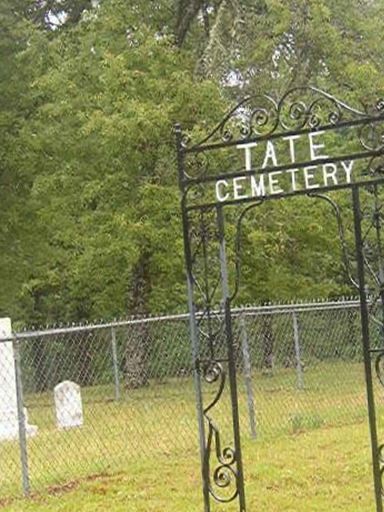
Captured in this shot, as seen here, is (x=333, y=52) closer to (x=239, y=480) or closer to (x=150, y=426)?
(x=150, y=426)

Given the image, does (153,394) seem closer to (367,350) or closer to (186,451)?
(186,451)

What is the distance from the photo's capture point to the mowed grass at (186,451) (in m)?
7.77

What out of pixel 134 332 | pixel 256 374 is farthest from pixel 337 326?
pixel 134 332

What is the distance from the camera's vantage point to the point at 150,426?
11914mm

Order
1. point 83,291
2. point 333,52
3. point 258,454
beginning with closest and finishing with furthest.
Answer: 1. point 258,454
2. point 333,52
3. point 83,291

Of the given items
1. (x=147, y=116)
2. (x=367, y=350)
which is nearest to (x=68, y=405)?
(x=147, y=116)

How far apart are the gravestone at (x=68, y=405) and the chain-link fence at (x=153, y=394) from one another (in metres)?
0.01

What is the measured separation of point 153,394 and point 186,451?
4.66m

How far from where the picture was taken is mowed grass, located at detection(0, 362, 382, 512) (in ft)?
25.5

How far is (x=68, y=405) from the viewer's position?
12.8 metres

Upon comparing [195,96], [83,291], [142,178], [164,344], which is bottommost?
[164,344]

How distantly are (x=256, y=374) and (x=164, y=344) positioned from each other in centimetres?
165

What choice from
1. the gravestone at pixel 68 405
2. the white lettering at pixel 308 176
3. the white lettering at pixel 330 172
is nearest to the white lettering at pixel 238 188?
the white lettering at pixel 308 176

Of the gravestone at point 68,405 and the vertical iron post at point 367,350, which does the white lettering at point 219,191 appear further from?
the gravestone at point 68,405
